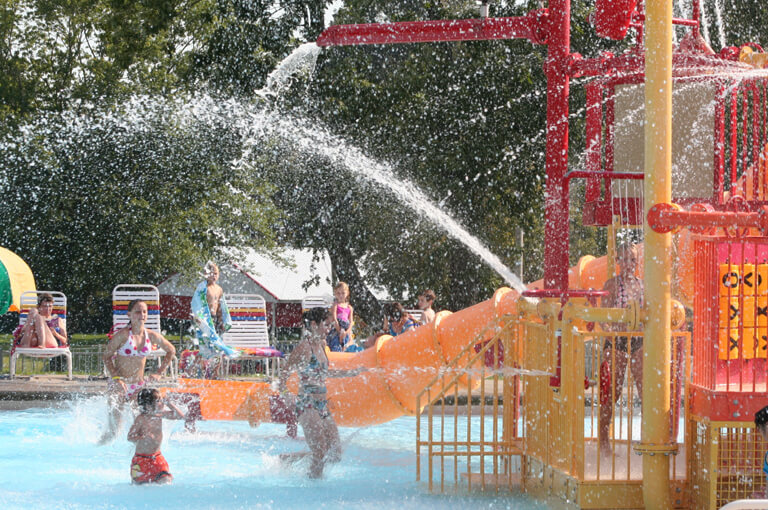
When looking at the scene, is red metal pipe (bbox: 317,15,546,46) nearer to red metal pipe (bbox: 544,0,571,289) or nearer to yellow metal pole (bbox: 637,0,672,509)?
red metal pipe (bbox: 544,0,571,289)

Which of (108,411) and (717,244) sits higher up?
(717,244)

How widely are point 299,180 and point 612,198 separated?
14.2 m

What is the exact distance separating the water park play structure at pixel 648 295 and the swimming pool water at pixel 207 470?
0.41 m

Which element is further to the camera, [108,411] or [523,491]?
[108,411]

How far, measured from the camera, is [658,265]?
17.7 feet

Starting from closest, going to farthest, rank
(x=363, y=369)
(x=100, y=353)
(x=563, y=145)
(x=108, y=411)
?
1. (x=563, y=145)
2. (x=363, y=369)
3. (x=108, y=411)
4. (x=100, y=353)

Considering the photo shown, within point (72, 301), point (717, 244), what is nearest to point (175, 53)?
point (72, 301)

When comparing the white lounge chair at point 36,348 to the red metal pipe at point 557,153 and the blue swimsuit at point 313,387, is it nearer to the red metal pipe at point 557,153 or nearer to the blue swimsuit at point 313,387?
the blue swimsuit at point 313,387

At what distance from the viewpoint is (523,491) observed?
666cm

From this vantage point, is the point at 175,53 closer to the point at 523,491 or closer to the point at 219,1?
the point at 219,1

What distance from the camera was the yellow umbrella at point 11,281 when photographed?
18781mm

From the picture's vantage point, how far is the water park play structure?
17.7 ft

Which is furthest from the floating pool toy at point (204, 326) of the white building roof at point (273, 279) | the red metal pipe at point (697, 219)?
the white building roof at point (273, 279)

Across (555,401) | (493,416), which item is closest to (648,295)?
(555,401)
